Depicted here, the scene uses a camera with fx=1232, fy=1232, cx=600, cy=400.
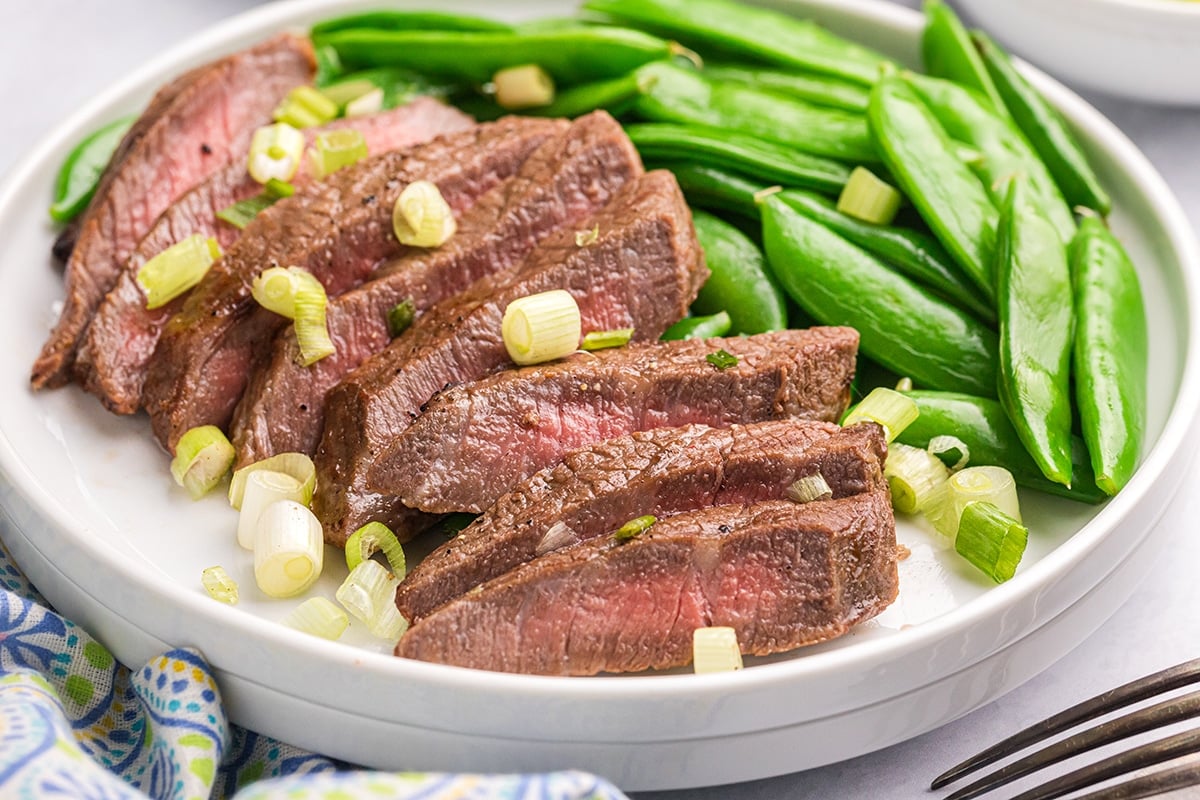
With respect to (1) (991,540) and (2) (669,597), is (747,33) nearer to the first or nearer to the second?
(1) (991,540)

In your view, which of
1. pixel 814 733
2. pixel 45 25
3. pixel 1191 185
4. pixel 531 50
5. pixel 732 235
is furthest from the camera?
pixel 45 25

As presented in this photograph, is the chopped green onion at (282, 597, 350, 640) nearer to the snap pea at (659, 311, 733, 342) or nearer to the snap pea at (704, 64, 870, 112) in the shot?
the snap pea at (659, 311, 733, 342)

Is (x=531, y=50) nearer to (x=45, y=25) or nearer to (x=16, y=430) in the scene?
(x=16, y=430)

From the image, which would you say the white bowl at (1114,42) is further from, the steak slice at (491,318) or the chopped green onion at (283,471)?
the chopped green onion at (283,471)

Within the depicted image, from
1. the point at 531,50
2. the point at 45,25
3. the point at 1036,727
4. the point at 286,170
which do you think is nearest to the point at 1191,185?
the point at 531,50

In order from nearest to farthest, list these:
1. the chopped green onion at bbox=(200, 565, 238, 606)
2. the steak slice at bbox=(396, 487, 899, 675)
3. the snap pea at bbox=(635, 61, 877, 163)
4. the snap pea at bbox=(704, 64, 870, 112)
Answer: the steak slice at bbox=(396, 487, 899, 675) → the chopped green onion at bbox=(200, 565, 238, 606) → the snap pea at bbox=(635, 61, 877, 163) → the snap pea at bbox=(704, 64, 870, 112)

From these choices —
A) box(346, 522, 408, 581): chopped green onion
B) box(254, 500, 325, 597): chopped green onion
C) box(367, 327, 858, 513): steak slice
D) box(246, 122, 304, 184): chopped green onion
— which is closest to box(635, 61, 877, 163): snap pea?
box(367, 327, 858, 513): steak slice
